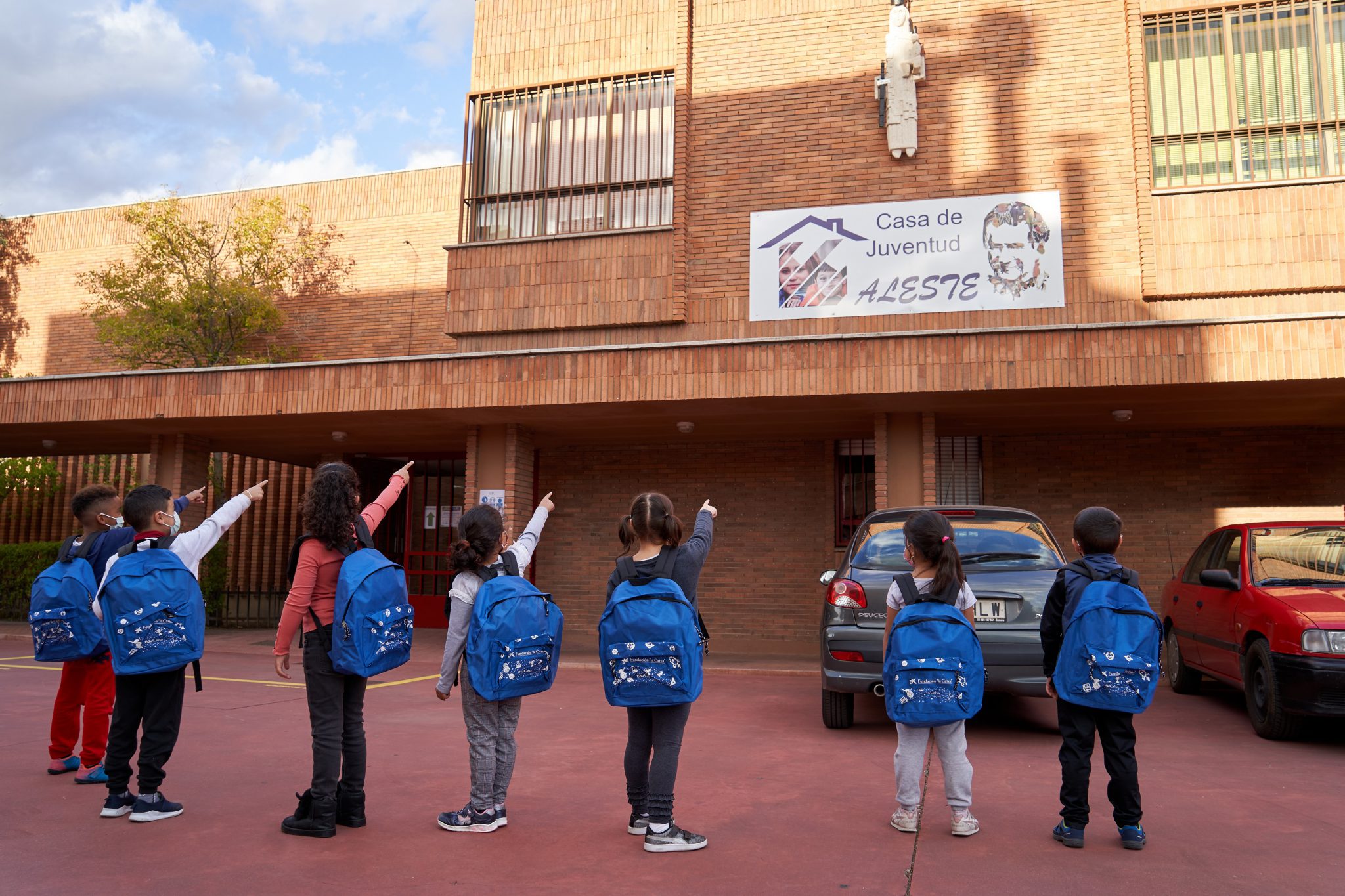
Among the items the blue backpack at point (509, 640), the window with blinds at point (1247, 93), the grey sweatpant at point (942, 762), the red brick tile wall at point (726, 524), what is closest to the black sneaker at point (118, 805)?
the blue backpack at point (509, 640)

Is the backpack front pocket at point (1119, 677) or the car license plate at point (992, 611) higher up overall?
the car license plate at point (992, 611)

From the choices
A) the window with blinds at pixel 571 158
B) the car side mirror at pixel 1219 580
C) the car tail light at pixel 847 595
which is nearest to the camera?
the car tail light at pixel 847 595

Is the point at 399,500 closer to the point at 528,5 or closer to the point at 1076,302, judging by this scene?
the point at 528,5

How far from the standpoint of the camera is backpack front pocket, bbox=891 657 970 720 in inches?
167

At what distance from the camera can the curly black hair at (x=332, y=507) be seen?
4379mm

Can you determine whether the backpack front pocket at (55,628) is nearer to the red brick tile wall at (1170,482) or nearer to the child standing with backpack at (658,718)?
the child standing with backpack at (658,718)

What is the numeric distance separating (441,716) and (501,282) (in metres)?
8.75

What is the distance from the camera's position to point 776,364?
1115 cm

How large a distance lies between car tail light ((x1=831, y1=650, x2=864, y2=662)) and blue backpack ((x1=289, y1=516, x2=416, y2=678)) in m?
3.14

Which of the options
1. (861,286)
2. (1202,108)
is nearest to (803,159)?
(861,286)

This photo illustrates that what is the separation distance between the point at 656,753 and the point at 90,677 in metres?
3.41

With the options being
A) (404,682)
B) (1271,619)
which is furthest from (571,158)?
(1271,619)

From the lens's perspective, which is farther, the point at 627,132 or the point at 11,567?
the point at 11,567

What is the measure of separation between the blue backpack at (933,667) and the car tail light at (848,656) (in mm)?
2129
